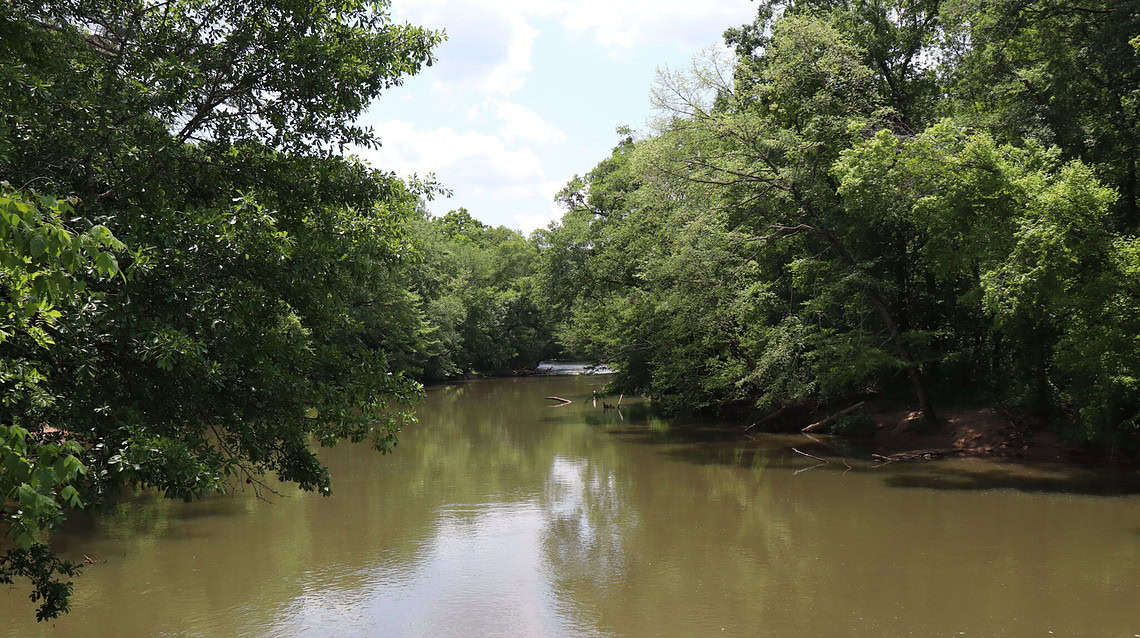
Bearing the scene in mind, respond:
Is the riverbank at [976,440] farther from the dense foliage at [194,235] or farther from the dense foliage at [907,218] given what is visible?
the dense foliage at [194,235]

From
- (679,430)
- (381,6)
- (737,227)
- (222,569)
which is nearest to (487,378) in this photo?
(679,430)

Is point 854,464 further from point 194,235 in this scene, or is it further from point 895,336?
point 194,235

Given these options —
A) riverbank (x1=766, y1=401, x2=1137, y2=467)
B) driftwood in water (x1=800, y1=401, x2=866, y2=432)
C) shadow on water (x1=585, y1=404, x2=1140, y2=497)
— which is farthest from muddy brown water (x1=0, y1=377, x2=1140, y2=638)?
driftwood in water (x1=800, y1=401, x2=866, y2=432)

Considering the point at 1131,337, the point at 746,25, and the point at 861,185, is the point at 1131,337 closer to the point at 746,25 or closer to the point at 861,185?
the point at 861,185

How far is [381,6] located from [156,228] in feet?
12.7

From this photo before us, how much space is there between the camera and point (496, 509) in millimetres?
16766

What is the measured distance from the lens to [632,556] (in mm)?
13164

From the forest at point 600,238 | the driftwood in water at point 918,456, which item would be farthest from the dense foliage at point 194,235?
the driftwood in water at point 918,456

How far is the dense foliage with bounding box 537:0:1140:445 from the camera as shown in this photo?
1594 cm

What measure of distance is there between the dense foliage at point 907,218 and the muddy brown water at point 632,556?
2.95 meters

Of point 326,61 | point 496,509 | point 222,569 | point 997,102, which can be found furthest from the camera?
point 997,102

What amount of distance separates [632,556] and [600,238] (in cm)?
2058

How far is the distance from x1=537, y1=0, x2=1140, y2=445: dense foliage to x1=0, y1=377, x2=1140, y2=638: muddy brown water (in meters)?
2.95

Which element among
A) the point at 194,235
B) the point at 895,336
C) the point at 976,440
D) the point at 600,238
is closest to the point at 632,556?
the point at 194,235
